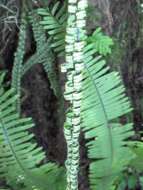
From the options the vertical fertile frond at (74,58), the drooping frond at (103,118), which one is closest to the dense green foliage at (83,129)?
the drooping frond at (103,118)

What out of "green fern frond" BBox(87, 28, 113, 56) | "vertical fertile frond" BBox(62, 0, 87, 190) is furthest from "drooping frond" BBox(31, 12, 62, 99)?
"vertical fertile frond" BBox(62, 0, 87, 190)

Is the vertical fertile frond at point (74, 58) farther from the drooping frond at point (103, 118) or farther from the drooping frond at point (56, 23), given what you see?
the drooping frond at point (56, 23)

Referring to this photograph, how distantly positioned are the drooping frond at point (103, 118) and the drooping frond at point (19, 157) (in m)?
0.19

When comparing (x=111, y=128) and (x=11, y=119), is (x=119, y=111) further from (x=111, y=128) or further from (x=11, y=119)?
(x=11, y=119)

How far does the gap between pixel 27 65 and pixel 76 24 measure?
32.1 inches

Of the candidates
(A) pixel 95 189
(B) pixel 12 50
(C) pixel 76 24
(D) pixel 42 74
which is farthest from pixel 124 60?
(C) pixel 76 24

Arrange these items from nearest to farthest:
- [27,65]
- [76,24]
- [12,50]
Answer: [76,24], [27,65], [12,50]

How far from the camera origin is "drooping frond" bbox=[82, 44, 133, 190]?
1.88m

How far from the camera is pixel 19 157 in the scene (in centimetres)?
190

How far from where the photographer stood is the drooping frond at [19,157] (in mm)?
1854

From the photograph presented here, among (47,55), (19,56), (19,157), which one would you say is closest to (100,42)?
(47,55)

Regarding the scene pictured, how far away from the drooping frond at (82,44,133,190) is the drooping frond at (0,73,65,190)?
192mm

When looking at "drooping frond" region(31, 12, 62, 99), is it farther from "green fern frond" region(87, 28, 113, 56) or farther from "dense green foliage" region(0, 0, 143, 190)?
"green fern frond" region(87, 28, 113, 56)

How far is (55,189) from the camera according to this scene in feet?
6.64
